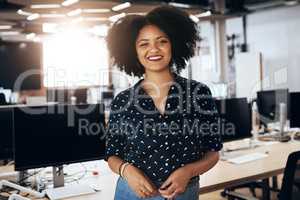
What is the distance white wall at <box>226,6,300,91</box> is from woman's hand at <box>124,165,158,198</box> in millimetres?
7210

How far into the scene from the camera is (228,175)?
257 centimetres

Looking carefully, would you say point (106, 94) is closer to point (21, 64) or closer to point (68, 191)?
point (21, 64)

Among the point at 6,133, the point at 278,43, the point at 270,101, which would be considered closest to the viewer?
the point at 6,133

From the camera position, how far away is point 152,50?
1566 millimetres

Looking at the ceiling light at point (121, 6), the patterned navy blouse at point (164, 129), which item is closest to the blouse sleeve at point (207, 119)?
the patterned navy blouse at point (164, 129)

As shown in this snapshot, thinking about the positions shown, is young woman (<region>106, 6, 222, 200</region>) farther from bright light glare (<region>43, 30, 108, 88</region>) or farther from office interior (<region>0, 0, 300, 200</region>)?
bright light glare (<region>43, 30, 108, 88</region>)

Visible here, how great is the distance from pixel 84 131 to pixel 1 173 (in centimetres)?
86

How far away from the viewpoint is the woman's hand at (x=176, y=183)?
1.48m

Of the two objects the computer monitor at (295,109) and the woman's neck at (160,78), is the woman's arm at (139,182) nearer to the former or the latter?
the woman's neck at (160,78)

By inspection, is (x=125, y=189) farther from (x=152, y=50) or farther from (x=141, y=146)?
(x=152, y=50)

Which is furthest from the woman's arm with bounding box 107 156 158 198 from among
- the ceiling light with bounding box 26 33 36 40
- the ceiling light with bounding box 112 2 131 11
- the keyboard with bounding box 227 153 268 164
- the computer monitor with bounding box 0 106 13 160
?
the ceiling light with bounding box 26 33 36 40

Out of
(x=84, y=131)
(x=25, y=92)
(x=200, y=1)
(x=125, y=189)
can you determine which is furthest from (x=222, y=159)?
(x=25, y=92)

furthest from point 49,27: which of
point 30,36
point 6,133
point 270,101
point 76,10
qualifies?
point 6,133

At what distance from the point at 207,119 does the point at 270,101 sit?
114 inches
